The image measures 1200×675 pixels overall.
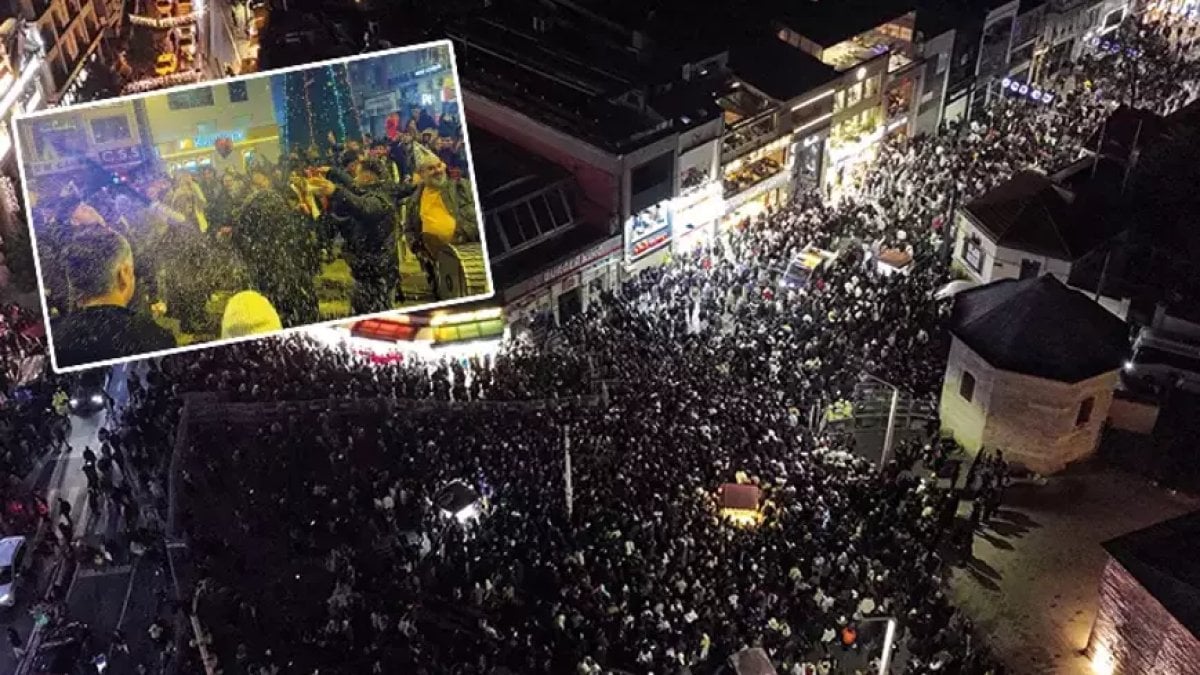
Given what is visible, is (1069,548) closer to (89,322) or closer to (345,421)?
(345,421)

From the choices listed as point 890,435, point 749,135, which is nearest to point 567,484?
point 890,435

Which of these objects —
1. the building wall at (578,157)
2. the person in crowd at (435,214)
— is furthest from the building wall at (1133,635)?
the building wall at (578,157)

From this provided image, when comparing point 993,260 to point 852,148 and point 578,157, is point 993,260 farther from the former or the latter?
point 578,157

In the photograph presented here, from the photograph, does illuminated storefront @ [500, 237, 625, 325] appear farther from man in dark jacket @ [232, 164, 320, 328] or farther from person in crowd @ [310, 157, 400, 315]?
man in dark jacket @ [232, 164, 320, 328]

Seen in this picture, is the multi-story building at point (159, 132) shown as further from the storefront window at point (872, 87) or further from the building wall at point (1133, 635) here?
the storefront window at point (872, 87)

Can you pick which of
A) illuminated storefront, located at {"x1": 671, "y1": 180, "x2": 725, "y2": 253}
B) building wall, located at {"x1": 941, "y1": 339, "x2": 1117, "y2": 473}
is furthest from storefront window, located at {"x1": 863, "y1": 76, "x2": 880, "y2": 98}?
building wall, located at {"x1": 941, "y1": 339, "x2": 1117, "y2": 473}

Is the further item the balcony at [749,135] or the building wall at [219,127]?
the balcony at [749,135]
